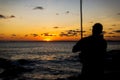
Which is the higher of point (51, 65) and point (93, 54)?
point (93, 54)

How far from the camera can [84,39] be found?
23.3 ft

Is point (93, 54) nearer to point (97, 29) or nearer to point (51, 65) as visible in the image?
point (97, 29)

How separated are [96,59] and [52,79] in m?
23.1

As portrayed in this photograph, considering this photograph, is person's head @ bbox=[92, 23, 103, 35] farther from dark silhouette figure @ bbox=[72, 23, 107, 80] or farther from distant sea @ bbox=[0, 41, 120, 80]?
distant sea @ bbox=[0, 41, 120, 80]

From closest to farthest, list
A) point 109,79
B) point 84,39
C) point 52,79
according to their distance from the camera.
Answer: point 84,39
point 109,79
point 52,79

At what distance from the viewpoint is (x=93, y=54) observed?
721cm

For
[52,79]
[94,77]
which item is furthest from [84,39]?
[52,79]

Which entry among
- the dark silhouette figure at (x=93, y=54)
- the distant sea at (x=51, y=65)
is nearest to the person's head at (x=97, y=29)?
the dark silhouette figure at (x=93, y=54)

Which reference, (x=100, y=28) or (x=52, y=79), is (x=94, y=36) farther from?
(x=52, y=79)

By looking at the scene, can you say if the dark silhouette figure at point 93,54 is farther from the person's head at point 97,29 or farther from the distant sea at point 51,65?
the distant sea at point 51,65

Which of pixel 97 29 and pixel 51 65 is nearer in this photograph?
pixel 97 29

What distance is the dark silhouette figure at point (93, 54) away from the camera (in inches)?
281

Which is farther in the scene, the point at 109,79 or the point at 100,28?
the point at 109,79

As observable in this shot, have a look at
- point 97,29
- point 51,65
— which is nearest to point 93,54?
point 97,29
